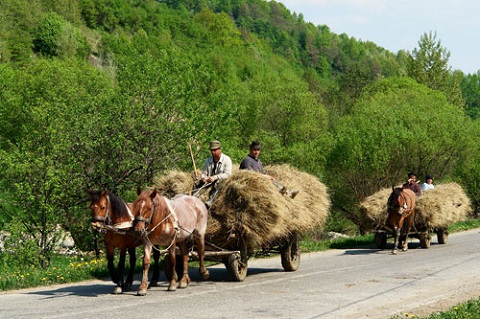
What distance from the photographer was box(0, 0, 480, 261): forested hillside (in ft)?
72.6

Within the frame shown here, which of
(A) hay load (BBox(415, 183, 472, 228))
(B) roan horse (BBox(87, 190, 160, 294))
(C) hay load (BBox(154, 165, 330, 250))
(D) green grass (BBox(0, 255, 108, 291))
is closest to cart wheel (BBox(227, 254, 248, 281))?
(C) hay load (BBox(154, 165, 330, 250))

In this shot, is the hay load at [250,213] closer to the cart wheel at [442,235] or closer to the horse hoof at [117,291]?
the horse hoof at [117,291]

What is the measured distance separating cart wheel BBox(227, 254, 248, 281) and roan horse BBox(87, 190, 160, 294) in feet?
6.38

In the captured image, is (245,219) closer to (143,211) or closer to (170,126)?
(143,211)

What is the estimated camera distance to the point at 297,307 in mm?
11055

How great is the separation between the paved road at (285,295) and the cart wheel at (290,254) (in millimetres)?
221

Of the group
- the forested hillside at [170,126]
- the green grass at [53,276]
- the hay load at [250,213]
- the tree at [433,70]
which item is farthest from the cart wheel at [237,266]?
the tree at [433,70]

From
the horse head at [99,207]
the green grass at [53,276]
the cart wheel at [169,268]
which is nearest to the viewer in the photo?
the horse head at [99,207]

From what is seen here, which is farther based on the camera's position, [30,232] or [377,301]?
[30,232]

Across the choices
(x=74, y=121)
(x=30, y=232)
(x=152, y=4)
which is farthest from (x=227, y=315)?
(x=152, y=4)

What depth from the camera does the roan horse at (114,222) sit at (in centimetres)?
1206

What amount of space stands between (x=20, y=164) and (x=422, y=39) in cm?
7086

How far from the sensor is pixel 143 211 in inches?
492

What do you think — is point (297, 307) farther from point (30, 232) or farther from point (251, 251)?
point (30, 232)
